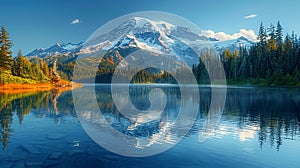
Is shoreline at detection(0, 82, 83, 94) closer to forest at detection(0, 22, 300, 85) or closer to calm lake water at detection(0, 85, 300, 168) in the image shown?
forest at detection(0, 22, 300, 85)

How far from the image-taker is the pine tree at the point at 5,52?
99.4m

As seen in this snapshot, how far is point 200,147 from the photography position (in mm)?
17875

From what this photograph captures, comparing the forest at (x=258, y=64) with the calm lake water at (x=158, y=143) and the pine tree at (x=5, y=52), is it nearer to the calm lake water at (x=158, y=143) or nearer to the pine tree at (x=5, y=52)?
the pine tree at (x=5, y=52)

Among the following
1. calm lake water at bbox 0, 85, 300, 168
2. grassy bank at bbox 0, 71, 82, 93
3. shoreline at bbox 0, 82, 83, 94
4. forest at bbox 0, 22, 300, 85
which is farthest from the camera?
forest at bbox 0, 22, 300, 85

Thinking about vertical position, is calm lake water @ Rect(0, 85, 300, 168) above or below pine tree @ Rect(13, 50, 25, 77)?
below

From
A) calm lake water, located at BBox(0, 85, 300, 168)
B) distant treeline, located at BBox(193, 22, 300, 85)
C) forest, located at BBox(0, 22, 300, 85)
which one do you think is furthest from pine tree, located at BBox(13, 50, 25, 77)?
distant treeline, located at BBox(193, 22, 300, 85)

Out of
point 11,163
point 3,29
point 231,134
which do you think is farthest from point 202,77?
point 11,163

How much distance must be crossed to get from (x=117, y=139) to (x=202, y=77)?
572ft

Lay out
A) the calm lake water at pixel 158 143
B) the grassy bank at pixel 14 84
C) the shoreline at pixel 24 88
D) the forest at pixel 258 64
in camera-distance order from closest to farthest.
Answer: the calm lake water at pixel 158 143, the shoreline at pixel 24 88, the grassy bank at pixel 14 84, the forest at pixel 258 64

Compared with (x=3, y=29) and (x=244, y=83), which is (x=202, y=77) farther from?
(x=3, y=29)

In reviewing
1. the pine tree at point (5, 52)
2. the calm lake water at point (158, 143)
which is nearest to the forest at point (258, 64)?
the pine tree at point (5, 52)

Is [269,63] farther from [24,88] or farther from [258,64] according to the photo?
[24,88]

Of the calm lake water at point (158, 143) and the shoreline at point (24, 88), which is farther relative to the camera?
the shoreline at point (24, 88)

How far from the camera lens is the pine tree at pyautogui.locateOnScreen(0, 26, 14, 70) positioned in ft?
326
